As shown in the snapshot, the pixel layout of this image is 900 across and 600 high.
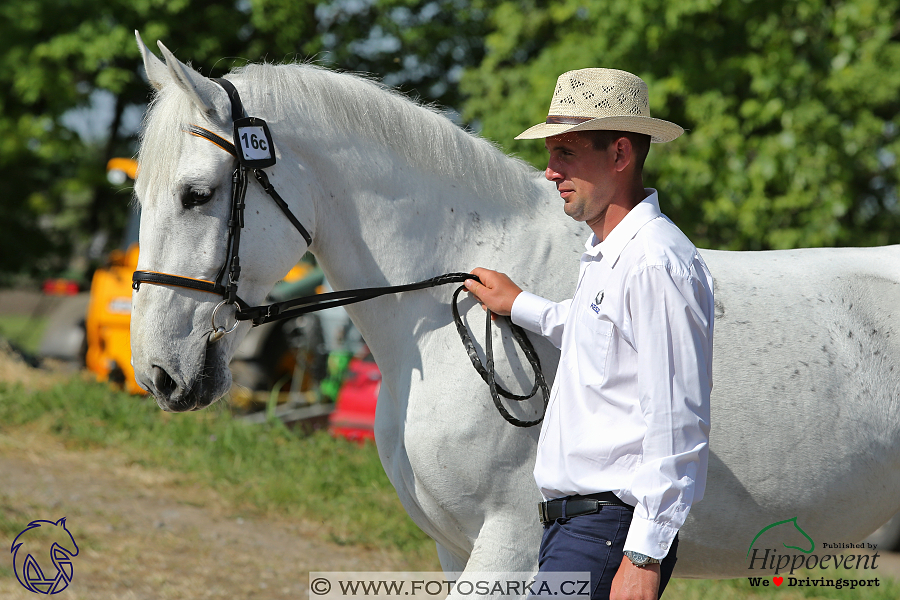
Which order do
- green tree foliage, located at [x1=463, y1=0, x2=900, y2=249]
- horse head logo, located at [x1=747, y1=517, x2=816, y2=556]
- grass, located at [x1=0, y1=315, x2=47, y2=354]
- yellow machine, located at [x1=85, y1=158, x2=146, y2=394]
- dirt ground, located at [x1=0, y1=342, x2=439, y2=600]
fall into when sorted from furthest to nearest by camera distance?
grass, located at [x1=0, y1=315, x2=47, y2=354]
yellow machine, located at [x1=85, y1=158, x2=146, y2=394]
green tree foliage, located at [x1=463, y1=0, x2=900, y2=249]
dirt ground, located at [x1=0, y1=342, x2=439, y2=600]
horse head logo, located at [x1=747, y1=517, x2=816, y2=556]

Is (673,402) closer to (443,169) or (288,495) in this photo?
(443,169)

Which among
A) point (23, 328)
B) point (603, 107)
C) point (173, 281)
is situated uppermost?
point (603, 107)

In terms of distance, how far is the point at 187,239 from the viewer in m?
2.14

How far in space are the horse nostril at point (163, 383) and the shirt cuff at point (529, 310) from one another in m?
1.02

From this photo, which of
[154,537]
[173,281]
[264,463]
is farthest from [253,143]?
[264,463]

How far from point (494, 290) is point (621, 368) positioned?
0.68 m

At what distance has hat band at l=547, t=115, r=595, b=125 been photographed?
1806mm

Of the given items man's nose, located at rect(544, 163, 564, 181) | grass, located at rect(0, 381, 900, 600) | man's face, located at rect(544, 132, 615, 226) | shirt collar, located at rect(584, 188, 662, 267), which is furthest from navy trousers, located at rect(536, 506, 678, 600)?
grass, located at rect(0, 381, 900, 600)

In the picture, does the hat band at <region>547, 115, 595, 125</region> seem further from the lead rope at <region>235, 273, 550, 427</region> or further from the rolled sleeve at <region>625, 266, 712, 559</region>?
the lead rope at <region>235, 273, 550, 427</region>

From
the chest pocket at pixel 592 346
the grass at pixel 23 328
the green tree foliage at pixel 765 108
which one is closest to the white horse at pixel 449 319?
the chest pocket at pixel 592 346

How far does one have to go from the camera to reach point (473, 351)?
7.29 ft

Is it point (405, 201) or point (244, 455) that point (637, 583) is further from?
point (244, 455)

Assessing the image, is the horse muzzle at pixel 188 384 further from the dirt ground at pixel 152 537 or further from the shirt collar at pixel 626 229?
the dirt ground at pixel 152 537

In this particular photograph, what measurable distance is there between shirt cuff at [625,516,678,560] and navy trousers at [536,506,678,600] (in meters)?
0.14
